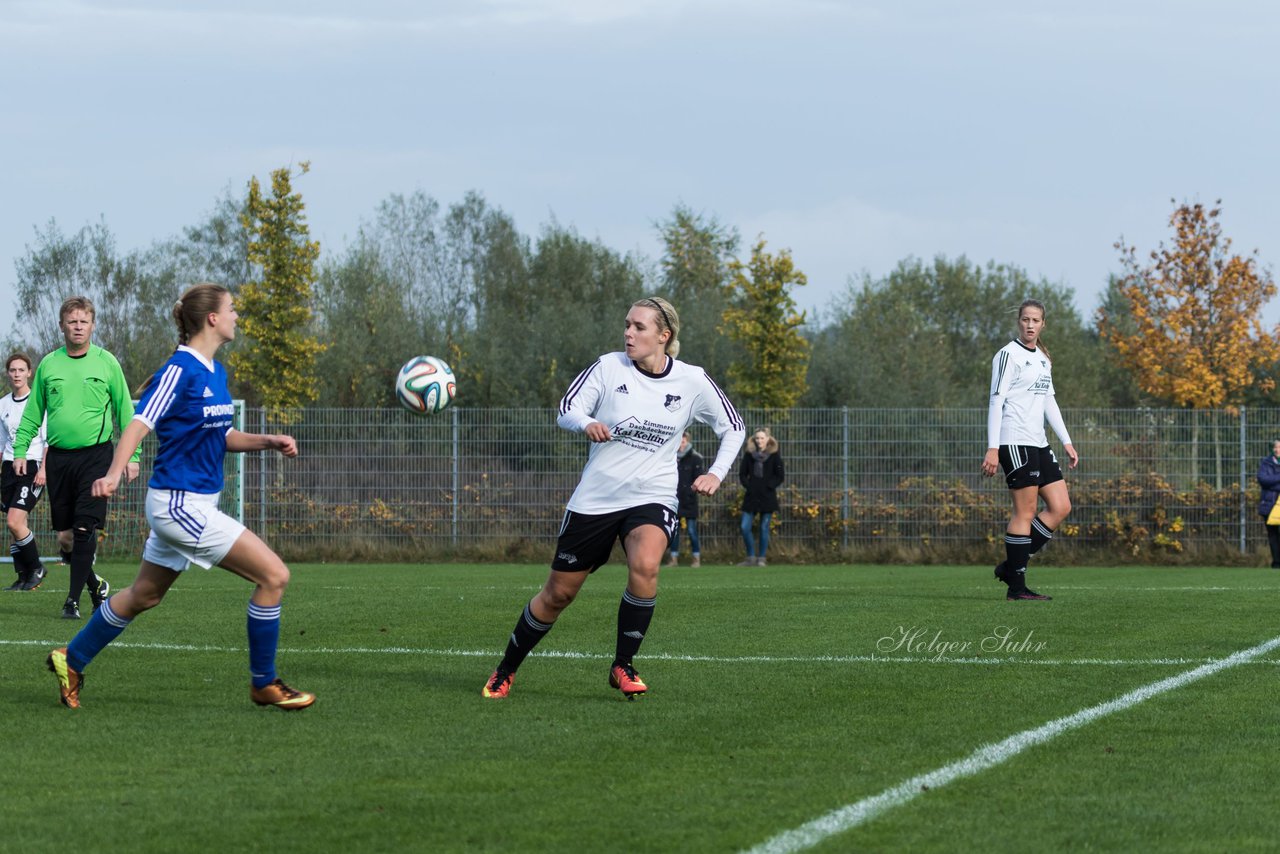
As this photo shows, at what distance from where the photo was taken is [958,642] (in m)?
9.51

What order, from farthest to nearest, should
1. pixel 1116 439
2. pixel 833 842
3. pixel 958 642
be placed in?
pixel 1116 439
pixel 958 642
pixel 833 842

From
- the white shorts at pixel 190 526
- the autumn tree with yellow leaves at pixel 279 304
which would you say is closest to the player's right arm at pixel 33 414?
the white shorts at pixel 190 526

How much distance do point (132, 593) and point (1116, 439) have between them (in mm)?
18450

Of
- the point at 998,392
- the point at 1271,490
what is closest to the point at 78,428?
the point at 998,392

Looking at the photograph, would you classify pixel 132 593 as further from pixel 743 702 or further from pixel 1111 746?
pixel 1111 746

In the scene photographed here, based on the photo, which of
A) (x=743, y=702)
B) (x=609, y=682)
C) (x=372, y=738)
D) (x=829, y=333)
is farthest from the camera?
(x=829, y=333)

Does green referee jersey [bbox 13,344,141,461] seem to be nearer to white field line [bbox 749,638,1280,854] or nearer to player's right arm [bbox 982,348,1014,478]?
player's right arm [bbox 982,348,1014,478]

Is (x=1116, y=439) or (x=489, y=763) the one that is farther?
(x=1116, y=439)

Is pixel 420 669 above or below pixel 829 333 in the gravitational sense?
below

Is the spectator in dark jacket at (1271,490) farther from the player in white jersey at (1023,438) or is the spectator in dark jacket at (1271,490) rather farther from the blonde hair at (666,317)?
the blonde hair at (666,317)

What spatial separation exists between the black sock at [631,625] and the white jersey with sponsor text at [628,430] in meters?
0.46

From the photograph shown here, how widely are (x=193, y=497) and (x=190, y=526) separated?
0.14 m

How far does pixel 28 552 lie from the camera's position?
1399 cm

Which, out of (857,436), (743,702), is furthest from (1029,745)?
(857,436)
